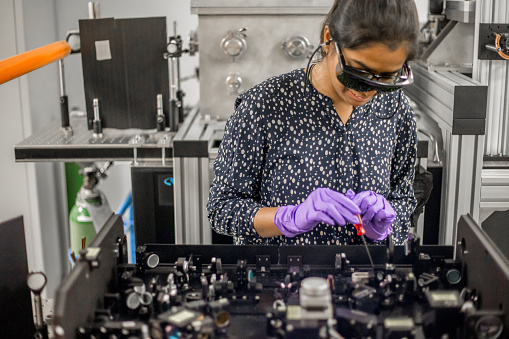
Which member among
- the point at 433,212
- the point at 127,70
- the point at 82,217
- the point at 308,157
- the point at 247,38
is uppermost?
the point at 247,38

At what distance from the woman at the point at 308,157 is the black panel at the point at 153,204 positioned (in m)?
0.66

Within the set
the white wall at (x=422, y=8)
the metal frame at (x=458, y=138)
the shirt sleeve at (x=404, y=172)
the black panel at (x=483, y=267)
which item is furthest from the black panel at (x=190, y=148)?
the white wall at (x=422, y=8)

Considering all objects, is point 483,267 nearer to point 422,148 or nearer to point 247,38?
point 422,148

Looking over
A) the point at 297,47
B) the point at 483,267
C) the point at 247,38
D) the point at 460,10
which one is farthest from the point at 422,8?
the point at 483,267

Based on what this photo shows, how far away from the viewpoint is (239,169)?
4.94ft

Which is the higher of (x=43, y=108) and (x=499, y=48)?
(x=499, y=48)

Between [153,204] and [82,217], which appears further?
[82,217]

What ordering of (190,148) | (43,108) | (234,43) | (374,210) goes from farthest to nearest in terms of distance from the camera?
(43,108), (234,43), (190,148), (374,210)

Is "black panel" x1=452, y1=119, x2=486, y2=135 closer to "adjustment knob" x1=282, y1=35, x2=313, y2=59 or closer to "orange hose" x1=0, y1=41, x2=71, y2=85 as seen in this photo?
"adjustment knob" x1=282, y1=35, x2=313, y2=59

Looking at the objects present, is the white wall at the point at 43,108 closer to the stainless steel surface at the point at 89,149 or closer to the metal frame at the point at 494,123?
the stainless steel surface at the point at 89,149

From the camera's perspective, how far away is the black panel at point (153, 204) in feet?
7.15

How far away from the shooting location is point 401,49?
1.30m

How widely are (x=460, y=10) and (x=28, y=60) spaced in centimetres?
143

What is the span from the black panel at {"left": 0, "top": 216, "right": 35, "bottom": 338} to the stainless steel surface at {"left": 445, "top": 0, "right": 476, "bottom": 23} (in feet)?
5.09
